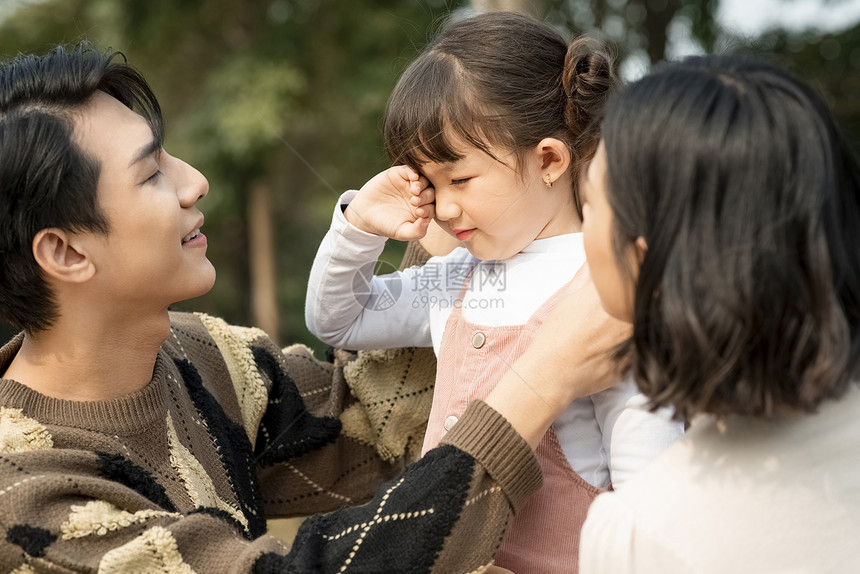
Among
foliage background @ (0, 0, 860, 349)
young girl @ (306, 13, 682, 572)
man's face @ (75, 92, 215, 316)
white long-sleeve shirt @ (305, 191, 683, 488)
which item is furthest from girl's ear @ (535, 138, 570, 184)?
foliage background @ (0, 0, 860, 349)

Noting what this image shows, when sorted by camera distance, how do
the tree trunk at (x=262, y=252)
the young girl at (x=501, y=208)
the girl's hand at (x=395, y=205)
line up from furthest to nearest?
the tree trunk at (x=262, y=252), the girl's hand at (x=395, y=205), the young girl at (x=501, y=208)

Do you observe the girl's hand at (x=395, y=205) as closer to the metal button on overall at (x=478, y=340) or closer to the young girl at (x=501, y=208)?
the young girl at (x=501, y=208)

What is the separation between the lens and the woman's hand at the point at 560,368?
4.19ft

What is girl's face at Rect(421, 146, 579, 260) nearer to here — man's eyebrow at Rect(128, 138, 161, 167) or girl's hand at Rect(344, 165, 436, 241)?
girl's hand at Rect(344, 165, 436, 241)

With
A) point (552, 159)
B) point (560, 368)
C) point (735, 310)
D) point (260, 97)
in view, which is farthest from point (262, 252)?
point (735, 310)

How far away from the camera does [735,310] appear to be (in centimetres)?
92

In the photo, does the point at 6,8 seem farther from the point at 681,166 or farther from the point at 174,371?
the point at 681,166

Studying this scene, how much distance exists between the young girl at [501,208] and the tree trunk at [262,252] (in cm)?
555

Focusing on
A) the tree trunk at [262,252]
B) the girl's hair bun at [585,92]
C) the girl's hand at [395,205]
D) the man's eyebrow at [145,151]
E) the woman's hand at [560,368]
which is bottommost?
the tree trunk at [262,252]

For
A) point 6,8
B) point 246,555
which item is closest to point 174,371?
point 246,555

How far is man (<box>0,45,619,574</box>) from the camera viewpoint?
1235 millimetres

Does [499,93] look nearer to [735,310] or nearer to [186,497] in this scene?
[735,310]

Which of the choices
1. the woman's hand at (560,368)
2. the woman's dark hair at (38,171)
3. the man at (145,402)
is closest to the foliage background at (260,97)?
the man at (145,402)

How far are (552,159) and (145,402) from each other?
889 mm
